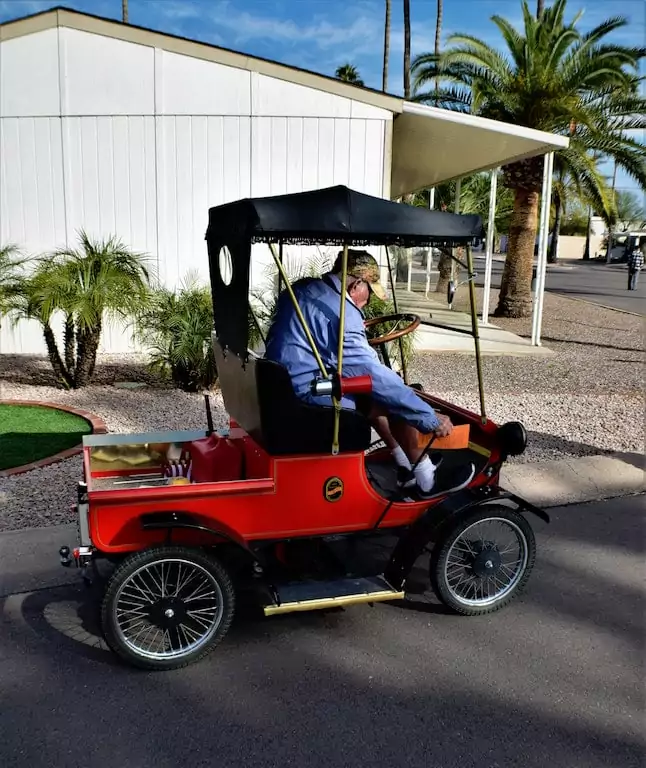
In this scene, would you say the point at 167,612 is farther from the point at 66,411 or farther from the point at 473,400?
the point at 473,400

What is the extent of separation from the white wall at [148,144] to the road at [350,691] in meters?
7.06

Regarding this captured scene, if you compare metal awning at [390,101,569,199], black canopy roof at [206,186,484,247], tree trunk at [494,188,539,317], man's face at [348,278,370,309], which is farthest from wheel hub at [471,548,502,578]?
tree trunk at [494,188,539,317]

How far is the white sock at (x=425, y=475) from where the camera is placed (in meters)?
4.02

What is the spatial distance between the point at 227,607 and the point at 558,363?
8.78m

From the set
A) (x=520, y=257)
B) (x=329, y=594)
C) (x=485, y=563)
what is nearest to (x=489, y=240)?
(x=520, y=257)

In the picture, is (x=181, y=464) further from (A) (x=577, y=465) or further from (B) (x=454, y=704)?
(A) (x=577, y=465)

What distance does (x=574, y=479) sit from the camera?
5.87 meters

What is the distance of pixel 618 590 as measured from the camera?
4160 millimetres

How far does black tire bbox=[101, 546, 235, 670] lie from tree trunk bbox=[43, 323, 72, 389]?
524 cm

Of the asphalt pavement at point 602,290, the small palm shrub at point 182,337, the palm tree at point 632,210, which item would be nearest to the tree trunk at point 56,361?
the small palm shrub at point 182,337

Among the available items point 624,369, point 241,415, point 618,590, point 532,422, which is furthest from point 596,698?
point 624,369

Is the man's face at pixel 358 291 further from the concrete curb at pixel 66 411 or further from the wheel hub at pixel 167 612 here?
the concrete curb at pixel 66 411

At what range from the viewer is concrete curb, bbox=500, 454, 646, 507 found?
5.62 m

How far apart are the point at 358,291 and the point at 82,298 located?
4452 mm
